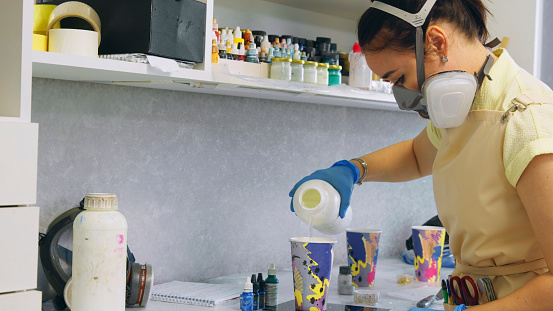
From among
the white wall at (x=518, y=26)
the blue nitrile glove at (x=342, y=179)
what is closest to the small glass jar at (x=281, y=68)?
the blue nitrile glove at (x=342, y=179)

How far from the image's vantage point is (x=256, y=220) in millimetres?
2297

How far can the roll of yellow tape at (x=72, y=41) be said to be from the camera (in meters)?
1.39

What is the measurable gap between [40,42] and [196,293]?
79 centimetres

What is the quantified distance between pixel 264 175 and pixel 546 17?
1458mm

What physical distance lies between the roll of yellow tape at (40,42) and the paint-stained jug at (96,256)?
332mm

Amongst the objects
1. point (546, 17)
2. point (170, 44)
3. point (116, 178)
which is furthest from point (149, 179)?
point (546, 17)

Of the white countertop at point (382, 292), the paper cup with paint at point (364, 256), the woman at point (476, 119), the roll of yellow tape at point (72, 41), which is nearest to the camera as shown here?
the woman at point (476, 119)

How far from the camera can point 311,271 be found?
1623 millimetres

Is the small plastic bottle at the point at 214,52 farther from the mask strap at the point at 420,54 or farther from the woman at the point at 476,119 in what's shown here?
the mask strap at the point at 420,54

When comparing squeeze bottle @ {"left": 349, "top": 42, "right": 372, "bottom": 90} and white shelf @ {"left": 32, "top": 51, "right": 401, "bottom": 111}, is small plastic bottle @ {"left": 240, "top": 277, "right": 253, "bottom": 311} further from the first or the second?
squeeze bottle @ {"left": 349, "top": 42, "right": 372, "bottom": 90}

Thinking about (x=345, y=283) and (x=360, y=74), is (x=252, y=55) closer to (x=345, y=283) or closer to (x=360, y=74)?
(x=360, y=74)

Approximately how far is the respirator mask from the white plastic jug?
0.40 metres

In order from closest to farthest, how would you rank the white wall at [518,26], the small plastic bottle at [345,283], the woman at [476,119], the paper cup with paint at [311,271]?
1. the woman at [476,119]
2. the paper cup with paint at [311,271]
3. the small plastic bottle at [345,283]
4. the white wall at [518,26]

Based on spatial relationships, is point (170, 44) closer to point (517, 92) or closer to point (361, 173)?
point (361, 173)
